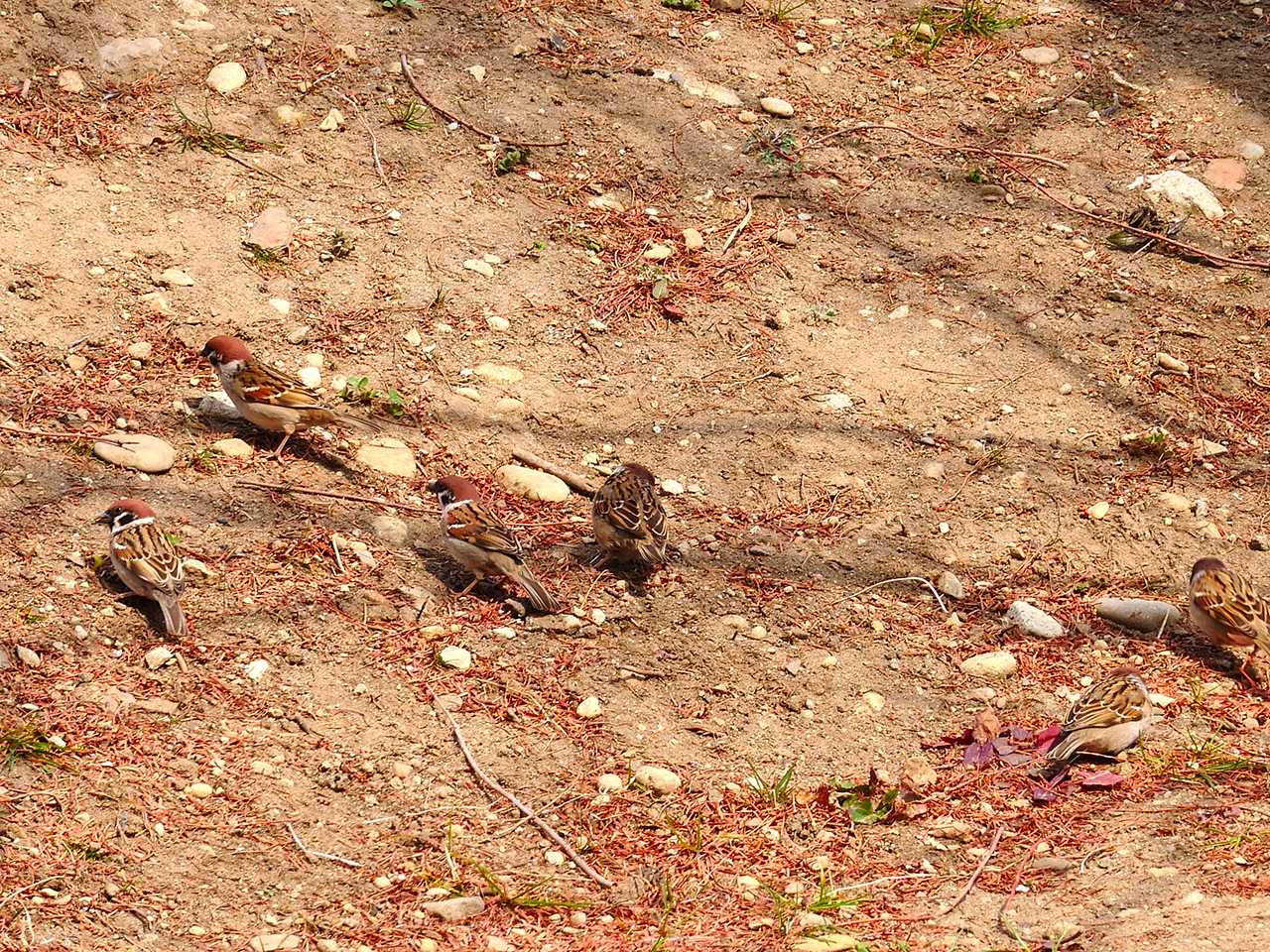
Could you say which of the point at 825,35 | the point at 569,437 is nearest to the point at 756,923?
the point at 569,437

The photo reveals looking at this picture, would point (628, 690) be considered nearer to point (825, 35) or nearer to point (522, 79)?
point (522, 79)

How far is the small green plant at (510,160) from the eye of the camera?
8289mm

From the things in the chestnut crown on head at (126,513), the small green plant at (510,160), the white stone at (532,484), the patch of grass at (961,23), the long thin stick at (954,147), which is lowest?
the white stone at (532,484)

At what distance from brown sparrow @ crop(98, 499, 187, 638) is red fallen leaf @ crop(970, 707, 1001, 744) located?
126 inches

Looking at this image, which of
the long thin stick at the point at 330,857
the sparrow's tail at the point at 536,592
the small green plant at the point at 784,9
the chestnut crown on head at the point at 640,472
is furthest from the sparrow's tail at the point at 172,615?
the small green plant at the point at 784,9

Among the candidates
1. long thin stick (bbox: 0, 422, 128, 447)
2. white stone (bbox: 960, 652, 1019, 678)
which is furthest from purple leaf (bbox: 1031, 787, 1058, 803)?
long thin stick (bbox: 0, 422, 128, 447)

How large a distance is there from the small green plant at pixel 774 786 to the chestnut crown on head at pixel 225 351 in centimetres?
312

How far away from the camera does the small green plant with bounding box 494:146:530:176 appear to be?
27.2 feet

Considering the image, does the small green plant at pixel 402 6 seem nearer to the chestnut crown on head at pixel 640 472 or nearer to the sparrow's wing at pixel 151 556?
the chestnut crown on head at pixel 640 472

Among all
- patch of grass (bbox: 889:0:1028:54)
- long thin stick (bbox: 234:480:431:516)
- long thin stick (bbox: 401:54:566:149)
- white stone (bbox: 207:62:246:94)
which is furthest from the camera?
patch of grass (bbox: 889:0:1028:54)

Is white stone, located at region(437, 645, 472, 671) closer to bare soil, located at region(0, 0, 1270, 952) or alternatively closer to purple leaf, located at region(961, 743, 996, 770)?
bare soil, located at region(0, 0, 1270, 952)

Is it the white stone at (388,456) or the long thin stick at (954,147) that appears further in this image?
the long thin stick at (954,147)

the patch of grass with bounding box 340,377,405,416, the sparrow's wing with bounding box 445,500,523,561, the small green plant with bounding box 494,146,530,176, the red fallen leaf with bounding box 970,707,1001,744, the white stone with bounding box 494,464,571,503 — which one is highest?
the small green plant with bounding box 494,146,530,176

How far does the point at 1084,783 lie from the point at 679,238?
4231 mm
